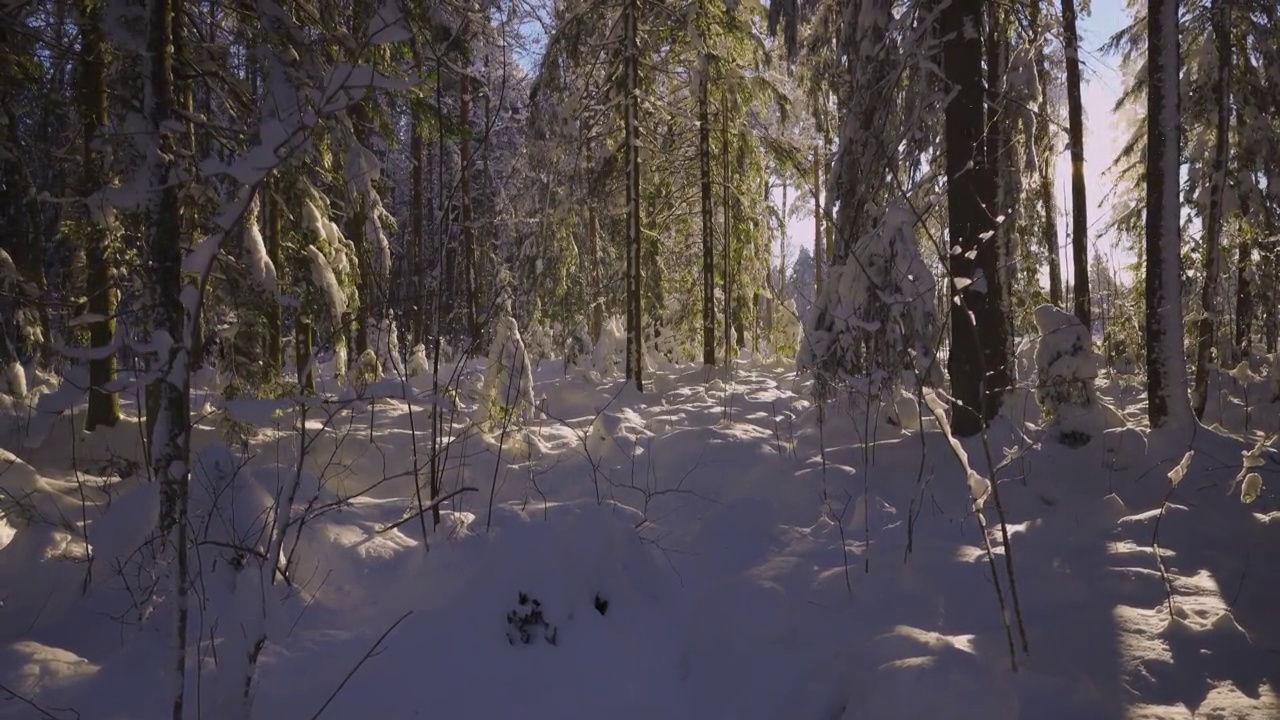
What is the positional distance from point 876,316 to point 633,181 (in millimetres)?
4753

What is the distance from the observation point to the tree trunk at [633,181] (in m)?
10.2

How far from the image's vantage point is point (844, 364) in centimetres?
717

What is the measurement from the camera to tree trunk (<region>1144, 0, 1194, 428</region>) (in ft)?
21.9

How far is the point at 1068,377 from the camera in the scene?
6.54 metres

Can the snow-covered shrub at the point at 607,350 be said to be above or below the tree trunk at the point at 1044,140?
below

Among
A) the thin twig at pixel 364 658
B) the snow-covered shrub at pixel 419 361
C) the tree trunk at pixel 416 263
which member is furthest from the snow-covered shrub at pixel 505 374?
the snow-covered shrub at pixel 419 361

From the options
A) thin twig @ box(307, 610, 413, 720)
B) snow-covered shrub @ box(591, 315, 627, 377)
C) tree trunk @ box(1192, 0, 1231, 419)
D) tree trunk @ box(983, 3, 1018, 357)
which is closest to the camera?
thin twig @ box(307, 610, 413, 720)

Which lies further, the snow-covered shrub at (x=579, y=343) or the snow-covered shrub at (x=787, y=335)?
the snow-covered shrub at (x=579, y=343)

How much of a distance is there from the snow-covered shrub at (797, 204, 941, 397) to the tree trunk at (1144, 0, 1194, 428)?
199 cm

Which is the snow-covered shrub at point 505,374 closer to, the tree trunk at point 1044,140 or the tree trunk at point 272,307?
the tree trunk at point 272,307

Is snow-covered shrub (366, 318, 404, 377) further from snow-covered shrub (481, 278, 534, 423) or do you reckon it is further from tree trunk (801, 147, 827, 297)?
tree trunk (801, 147, 827, 297)

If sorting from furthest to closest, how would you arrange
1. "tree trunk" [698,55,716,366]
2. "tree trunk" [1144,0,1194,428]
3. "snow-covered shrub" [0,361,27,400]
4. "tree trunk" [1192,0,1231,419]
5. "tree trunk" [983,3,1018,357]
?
"tree trunk" [698,55,716,366], "tree trunk" [1192,0,1231,419], "snow-covered shrub" [0,361,27,400], "tree trunk" [983,3,1018,357], "tree trunk" [1144,0,1194,428]

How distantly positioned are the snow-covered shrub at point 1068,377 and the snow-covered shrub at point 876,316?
3.12 ft

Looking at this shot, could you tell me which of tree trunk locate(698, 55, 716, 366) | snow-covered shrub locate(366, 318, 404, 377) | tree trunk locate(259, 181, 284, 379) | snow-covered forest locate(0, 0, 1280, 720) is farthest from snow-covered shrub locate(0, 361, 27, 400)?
tree trunk locate(698, 55, 716, 366)
